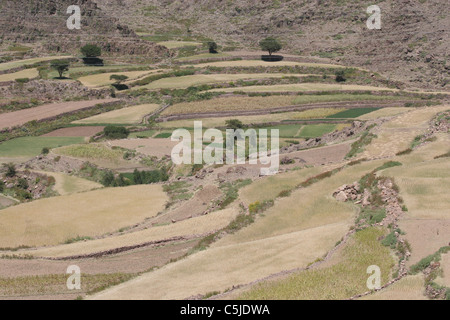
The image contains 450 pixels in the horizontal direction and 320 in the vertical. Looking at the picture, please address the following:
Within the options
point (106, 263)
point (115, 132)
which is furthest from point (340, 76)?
point (106, 263)

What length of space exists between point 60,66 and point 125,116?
33981mm

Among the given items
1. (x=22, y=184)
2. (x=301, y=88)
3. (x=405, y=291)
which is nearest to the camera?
(x=405, y=291)

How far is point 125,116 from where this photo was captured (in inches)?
4279

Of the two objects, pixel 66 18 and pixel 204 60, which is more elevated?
pixel 66 18

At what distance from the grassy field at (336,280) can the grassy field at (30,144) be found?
5935 centimetres

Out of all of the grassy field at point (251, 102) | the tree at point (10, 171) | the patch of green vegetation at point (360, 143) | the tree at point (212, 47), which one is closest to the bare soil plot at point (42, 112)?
the grassy field at point (251, 102)

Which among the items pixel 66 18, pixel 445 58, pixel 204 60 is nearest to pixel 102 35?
pixel 66 18

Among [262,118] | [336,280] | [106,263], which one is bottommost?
[106,263]

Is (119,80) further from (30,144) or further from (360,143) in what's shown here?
(360,143)

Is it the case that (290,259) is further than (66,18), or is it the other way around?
(66,18)

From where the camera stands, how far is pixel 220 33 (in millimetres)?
182875

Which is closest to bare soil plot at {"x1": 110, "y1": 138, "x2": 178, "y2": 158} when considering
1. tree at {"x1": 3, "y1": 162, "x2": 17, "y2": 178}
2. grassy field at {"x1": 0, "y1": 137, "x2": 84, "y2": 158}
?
grassy field at {"x1": 0, "y1": 137, "x2": 84, "y2": 158}
